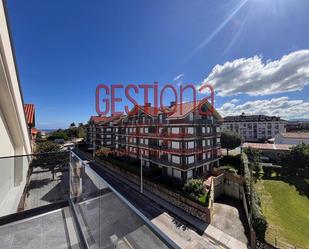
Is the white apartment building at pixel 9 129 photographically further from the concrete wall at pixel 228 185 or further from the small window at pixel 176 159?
the concrete wall at pixel 228 185

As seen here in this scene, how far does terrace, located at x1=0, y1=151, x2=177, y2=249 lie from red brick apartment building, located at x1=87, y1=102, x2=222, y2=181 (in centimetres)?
1368

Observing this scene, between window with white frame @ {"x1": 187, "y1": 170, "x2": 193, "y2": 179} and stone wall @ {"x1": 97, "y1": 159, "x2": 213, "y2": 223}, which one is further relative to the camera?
window with white frame @ {"x1": 187, "y1": 170, "x2": 193, "y2": 179}

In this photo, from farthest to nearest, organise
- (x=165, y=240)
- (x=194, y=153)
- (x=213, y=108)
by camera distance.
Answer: (x=213, y=108) < (x=194, y=153) < (x=165, y=240)

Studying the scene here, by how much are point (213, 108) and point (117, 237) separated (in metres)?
23.1

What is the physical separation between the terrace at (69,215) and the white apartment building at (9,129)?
0.16m

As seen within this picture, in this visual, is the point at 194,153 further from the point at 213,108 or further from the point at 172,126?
the point at 213,108

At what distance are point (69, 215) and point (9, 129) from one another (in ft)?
10.6

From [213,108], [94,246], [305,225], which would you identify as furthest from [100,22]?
[305,225]

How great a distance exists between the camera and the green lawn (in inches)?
470

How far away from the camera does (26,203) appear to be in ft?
17.7

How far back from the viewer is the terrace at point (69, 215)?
6.02 feet

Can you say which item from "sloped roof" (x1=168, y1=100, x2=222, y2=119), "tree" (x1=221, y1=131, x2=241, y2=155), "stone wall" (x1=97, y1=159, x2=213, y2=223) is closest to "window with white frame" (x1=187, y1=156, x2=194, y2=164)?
"stone wall" (x1=97, y1=159, x2=213, y2=223)

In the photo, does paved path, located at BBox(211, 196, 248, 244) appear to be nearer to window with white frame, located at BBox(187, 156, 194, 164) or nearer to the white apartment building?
window with white frame, located at BBox(187, 156, 194, 164)

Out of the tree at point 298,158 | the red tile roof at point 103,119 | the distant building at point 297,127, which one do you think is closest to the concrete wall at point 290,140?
the tree at point 298,158
